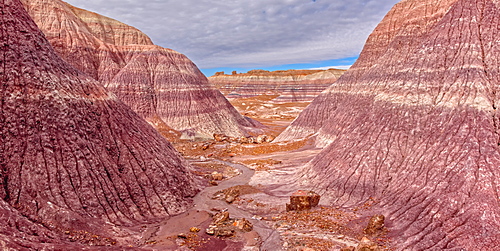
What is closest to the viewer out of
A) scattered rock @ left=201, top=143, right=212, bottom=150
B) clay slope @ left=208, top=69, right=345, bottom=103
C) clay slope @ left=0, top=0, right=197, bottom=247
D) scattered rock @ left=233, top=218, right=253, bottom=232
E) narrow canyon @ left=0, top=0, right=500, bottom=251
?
clay slope @ left=0, top=0, right=197, bottom=247

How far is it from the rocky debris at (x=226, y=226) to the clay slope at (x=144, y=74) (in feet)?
89.7

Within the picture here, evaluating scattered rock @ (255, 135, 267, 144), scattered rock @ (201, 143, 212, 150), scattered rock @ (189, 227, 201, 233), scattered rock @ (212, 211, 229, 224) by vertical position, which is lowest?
scattered rock @ (212, 211, 229, 224)

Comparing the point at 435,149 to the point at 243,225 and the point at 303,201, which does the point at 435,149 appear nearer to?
the point at 303,201

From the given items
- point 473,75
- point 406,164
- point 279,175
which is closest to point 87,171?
point 279,175

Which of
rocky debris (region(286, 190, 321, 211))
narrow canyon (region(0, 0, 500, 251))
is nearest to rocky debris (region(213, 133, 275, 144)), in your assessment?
narrow canyon (region(0, 0, 500, 251))

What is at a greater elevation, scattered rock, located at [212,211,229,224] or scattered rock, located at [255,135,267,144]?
scattered rock, located at [255,135,267,144]

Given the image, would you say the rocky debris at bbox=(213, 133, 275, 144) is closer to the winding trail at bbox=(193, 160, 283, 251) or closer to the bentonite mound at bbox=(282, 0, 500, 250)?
the winding trail at bbox=(193, 160, 283, 251)

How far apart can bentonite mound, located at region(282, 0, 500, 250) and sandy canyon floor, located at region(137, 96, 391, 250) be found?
156cm

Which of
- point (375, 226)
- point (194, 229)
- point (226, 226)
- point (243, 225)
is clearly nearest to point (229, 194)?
point (226, 226)

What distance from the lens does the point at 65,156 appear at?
13844 millimetres

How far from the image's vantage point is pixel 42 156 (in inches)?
520

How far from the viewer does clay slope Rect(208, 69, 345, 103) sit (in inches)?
3856

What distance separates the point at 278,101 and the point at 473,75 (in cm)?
7793

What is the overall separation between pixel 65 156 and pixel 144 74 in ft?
110
